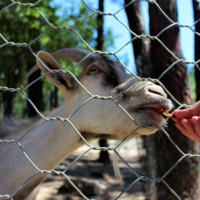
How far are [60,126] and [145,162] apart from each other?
2499mm

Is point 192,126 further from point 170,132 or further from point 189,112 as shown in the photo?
point 170,132

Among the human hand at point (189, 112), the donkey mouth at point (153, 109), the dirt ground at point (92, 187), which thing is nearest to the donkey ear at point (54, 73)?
the donkey mouth at point (153, 109)

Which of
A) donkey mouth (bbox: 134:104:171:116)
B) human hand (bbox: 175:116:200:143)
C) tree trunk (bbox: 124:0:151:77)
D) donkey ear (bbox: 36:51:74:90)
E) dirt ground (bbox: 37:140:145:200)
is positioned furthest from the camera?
dirt ground (bbox: 37:140:145:200)

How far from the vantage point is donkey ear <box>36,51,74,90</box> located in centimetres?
236

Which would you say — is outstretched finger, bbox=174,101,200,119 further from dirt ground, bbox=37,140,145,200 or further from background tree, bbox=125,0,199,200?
→ dirt ground, bbox=37,140,145,200

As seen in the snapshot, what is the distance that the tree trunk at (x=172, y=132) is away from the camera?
155 inches

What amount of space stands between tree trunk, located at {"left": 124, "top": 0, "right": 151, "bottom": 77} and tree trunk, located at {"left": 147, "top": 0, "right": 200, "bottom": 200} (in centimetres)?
45

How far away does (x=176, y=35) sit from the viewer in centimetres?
419

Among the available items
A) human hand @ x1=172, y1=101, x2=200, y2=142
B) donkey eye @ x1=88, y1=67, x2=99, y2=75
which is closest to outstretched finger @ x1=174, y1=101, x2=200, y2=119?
human hand @ x1=172, y1=101, x2=200, y2=142

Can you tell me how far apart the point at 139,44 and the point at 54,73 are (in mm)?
2872

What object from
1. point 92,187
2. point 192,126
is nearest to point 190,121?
point 192,126

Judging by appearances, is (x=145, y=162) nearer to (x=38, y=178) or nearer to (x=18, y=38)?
(x=38, y=178)

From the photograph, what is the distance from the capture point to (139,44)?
5035 millimetres

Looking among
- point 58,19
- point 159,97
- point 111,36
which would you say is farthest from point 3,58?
point 159,97
